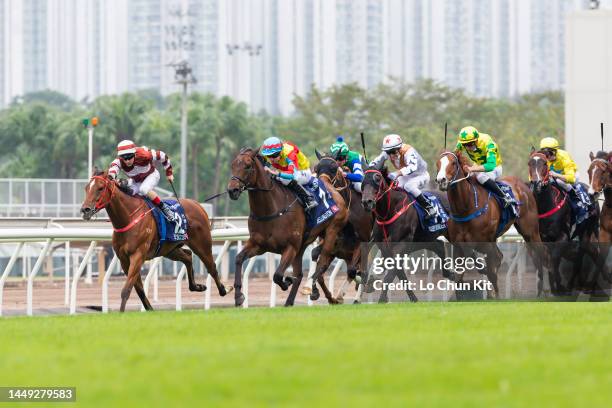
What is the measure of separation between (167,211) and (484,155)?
3.30 m

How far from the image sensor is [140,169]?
44.7 feet

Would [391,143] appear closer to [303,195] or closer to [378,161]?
[378,161]

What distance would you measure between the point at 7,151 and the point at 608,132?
124ft

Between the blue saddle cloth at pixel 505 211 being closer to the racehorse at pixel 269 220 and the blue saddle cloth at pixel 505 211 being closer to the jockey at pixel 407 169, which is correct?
the jockey at pixel 407 169

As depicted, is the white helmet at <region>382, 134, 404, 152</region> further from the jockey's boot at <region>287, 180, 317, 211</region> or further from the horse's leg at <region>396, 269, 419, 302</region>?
the horse's leg at <region>396, 269, 419, 302</region>

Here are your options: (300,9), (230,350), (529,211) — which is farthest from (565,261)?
(300,9)

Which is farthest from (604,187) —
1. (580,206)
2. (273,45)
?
(273,45)

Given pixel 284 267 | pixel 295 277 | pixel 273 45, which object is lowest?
pixel 295 277

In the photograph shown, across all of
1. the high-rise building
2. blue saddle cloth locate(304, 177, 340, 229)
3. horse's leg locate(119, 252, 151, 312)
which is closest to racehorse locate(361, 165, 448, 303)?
blue saddle cloth locate(304, 177, 340, 229)

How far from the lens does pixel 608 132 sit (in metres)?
26.4

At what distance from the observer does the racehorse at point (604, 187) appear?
14.6 meters

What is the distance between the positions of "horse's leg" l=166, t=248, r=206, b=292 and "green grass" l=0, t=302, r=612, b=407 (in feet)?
12.1

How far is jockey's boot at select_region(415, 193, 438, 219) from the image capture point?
14188 mm

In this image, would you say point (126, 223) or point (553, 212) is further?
point (553, 212)
